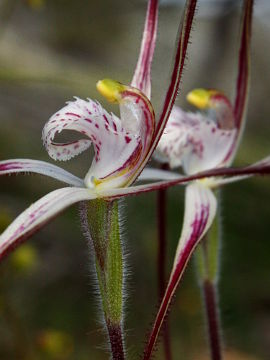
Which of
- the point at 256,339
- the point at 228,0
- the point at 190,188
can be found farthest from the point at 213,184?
the point at 228,0

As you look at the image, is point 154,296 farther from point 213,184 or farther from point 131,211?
point 213,184

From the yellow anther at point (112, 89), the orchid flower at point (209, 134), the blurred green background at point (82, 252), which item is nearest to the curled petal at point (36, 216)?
the yellow anther at point (112, 89)

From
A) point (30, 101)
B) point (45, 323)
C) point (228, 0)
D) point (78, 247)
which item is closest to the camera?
point (45, 323)

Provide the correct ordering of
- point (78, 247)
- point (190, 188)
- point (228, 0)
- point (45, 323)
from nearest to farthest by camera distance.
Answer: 1. point (190, 188)
2. point (45, 323)
3. point (78, 247)
4. point (228, 0)

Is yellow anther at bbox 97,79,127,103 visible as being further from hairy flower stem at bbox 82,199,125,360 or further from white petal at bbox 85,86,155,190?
hairy flower stem at bbox 82,199,125,360

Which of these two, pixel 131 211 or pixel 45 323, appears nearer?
pixel 45 323

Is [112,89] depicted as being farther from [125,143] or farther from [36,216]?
[36,216]
